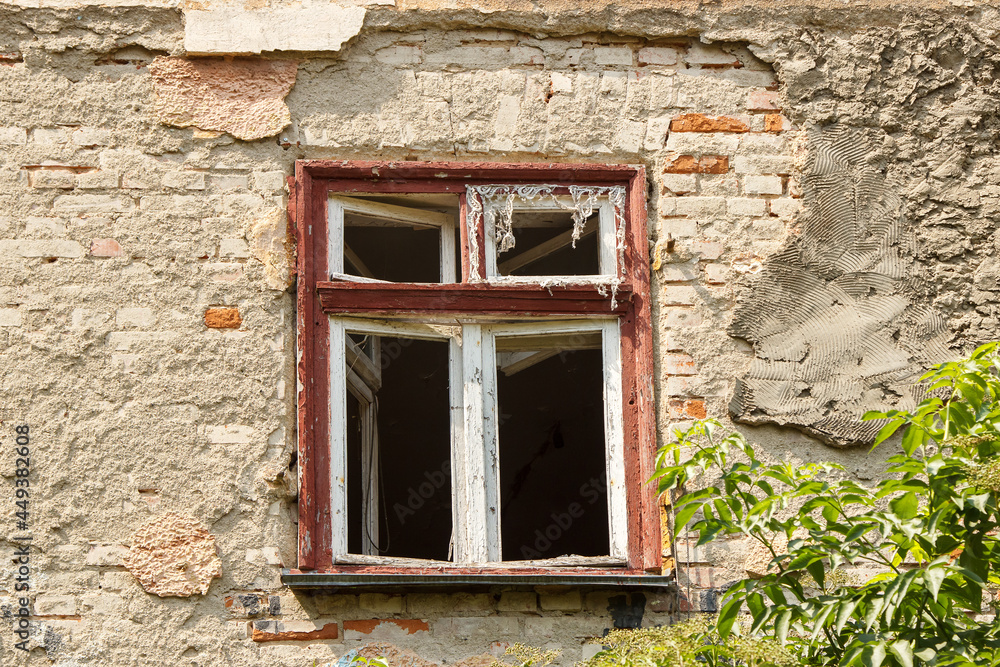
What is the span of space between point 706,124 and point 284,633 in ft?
8.29

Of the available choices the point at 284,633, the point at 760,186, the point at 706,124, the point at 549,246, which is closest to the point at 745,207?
the point at 760,186

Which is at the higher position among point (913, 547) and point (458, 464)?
point (458, 464)

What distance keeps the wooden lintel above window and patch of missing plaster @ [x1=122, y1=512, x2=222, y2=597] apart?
0.94 metres

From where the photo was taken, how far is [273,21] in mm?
4930

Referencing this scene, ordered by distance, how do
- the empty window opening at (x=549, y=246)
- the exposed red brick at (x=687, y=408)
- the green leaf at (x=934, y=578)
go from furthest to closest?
the empty window opening at (x=549, y=246) → the exposed red brick at (x=687, y=408) → the green leaf at (x=934, y=578)

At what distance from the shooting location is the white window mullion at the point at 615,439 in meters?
4.55

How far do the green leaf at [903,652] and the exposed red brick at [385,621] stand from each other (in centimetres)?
179

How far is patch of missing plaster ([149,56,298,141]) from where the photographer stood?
4816mm

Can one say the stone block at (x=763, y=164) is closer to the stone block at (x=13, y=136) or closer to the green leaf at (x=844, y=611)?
the green leaf at (x=844, y=611)

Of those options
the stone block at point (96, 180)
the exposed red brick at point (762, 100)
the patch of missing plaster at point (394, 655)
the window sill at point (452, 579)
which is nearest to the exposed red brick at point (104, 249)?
the stone block at point (96, 180)

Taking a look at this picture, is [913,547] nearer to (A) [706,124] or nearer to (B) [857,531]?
(B) [857,531]

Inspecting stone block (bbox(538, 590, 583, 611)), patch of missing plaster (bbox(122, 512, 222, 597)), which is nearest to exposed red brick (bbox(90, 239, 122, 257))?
patch of missing plaster (bbox(122, 512, 222, 597))

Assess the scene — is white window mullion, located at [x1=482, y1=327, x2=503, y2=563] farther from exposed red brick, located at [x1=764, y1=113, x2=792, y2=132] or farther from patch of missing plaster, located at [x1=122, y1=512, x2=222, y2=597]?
exposed red brick, located at [x1=764, y1=113, x2=792, y2=132]

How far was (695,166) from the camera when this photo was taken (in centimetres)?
491
